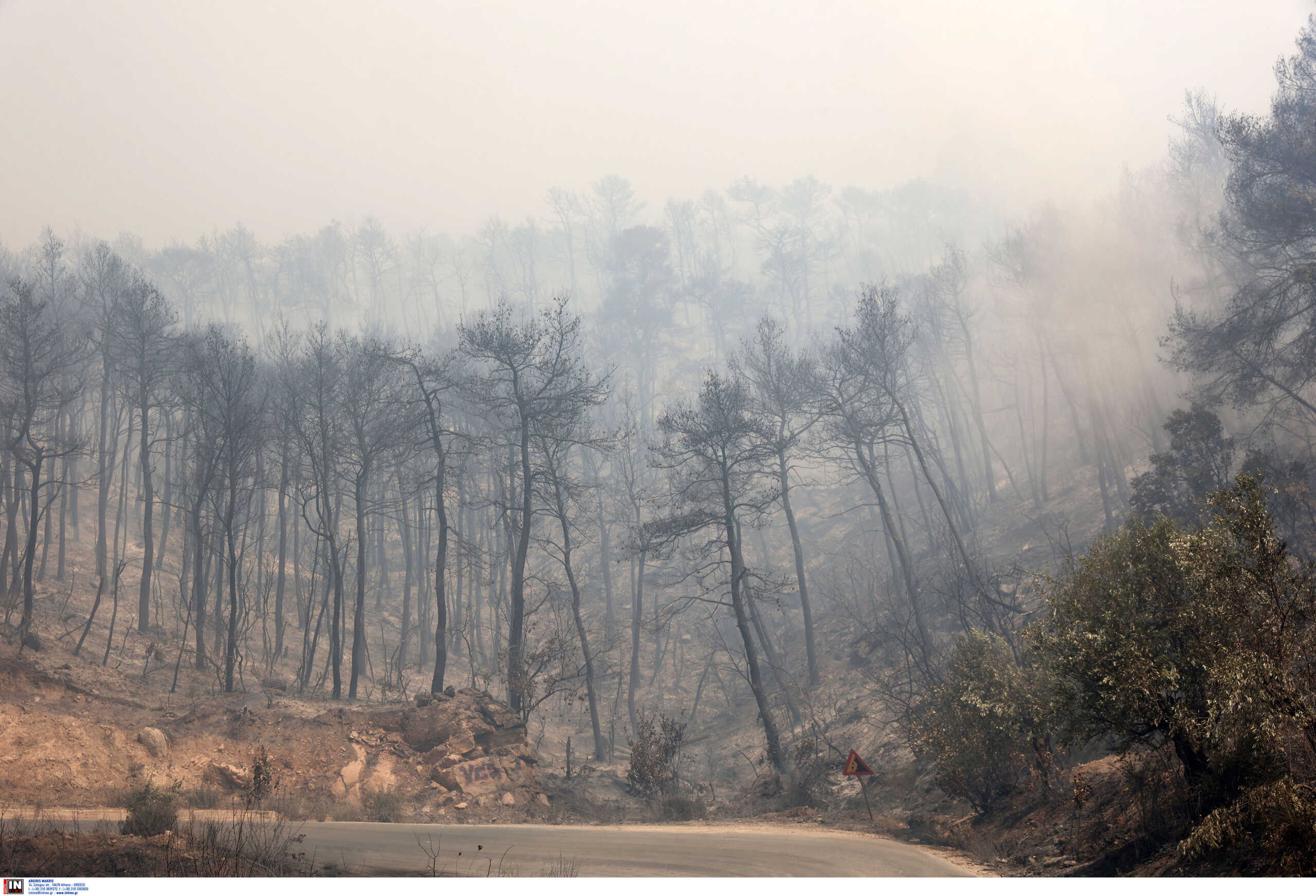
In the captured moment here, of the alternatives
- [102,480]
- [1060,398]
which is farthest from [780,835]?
[1060,398]

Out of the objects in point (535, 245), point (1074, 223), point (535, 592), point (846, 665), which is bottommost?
point (846, 665)

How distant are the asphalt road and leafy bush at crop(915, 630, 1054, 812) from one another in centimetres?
208

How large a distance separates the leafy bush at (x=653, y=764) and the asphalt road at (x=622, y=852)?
530 cm

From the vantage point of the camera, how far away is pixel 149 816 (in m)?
9.85

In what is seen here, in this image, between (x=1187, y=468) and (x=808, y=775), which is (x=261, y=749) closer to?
(x=808, y=775)

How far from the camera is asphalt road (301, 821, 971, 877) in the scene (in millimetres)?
9789

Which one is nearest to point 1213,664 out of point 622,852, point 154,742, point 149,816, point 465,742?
point 622,852

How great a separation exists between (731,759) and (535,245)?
59945 mm

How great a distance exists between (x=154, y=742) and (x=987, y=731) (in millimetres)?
18067

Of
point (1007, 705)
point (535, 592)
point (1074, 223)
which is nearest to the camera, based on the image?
point (1007, 705)

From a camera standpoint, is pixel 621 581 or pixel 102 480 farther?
pixel 621 581

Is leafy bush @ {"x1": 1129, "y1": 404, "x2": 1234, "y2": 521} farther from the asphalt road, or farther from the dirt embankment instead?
the dirt embankment

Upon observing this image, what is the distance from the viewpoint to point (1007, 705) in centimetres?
1259

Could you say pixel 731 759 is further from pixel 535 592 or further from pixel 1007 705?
pixel 535 592
